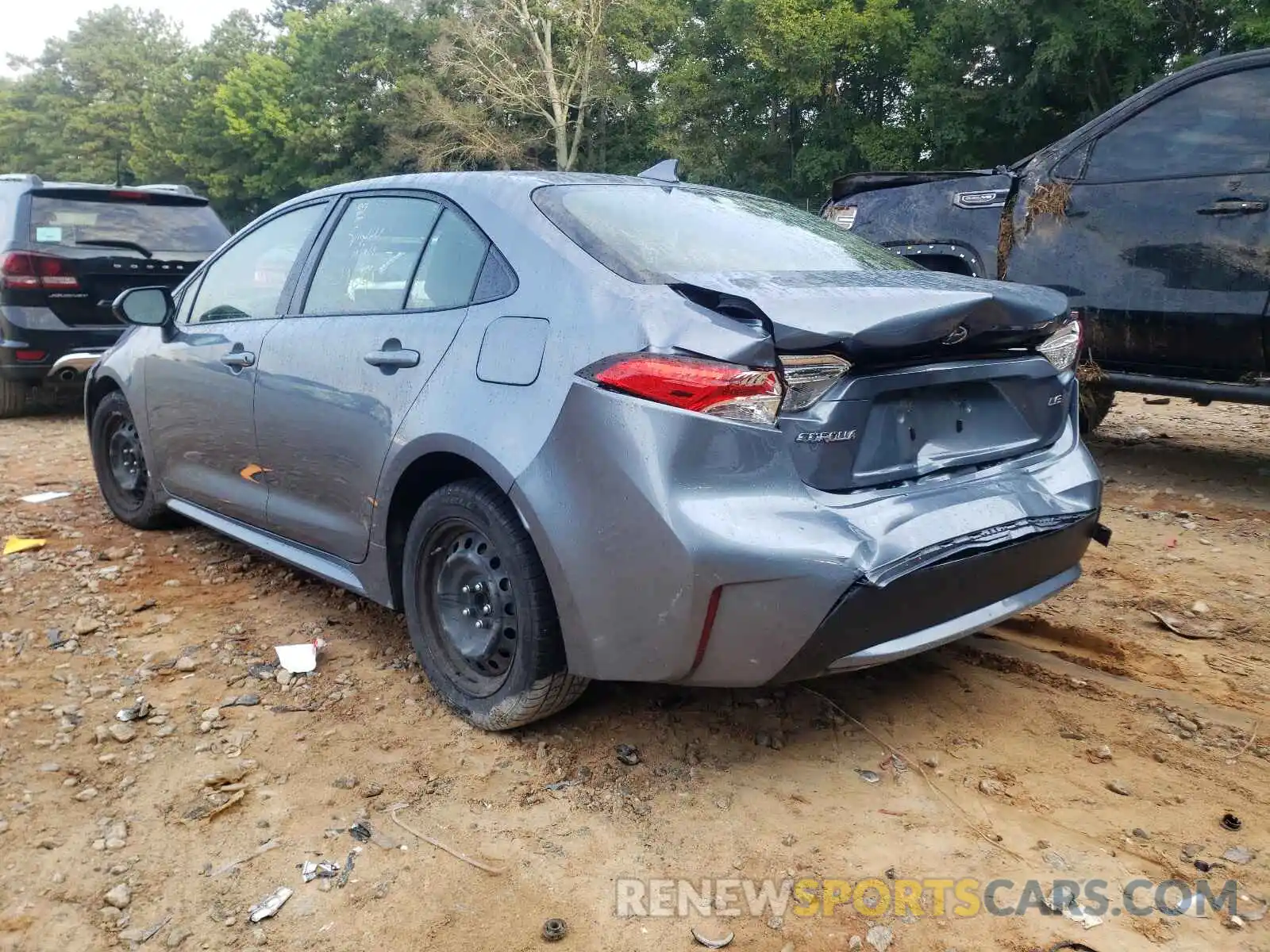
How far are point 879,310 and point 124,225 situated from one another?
7200 mm

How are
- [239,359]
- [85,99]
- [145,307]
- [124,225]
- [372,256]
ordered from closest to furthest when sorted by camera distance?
[372,256]
[239,359]
[145,307]
[124,225]
[85,99]

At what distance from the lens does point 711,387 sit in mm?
2178

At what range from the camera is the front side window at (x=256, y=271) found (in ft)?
11.9

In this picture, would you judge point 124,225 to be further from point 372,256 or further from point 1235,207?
point 1235,207

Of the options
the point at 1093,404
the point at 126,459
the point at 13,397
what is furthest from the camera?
the point at 13,397

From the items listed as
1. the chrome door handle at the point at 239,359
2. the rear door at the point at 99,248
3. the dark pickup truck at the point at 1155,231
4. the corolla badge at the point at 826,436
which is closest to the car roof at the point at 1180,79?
the dark pickup truck at the point at 1155,231

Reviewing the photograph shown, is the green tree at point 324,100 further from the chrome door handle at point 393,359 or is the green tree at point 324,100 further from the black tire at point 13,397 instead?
the chrome door handle at point 393,359

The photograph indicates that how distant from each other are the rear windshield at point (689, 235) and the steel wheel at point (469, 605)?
852 mm

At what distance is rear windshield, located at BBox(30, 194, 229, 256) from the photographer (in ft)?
24.1

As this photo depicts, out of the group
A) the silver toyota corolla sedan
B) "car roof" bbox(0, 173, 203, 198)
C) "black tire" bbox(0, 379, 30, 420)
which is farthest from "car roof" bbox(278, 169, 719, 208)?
"black tire" bbox(0, 379, 30, 420)

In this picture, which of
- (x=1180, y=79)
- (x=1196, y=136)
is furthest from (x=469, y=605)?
(x=1180, y=79)

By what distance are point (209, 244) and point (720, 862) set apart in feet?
24.6

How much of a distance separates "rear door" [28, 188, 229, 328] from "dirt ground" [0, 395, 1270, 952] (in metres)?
4.35

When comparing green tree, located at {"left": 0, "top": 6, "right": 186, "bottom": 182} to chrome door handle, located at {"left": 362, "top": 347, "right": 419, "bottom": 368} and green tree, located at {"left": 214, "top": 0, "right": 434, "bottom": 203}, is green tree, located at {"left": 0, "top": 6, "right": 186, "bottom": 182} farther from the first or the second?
chrome door handle, located at {"left": 362, "top": 347, "right": 419, "bottom": 368}
